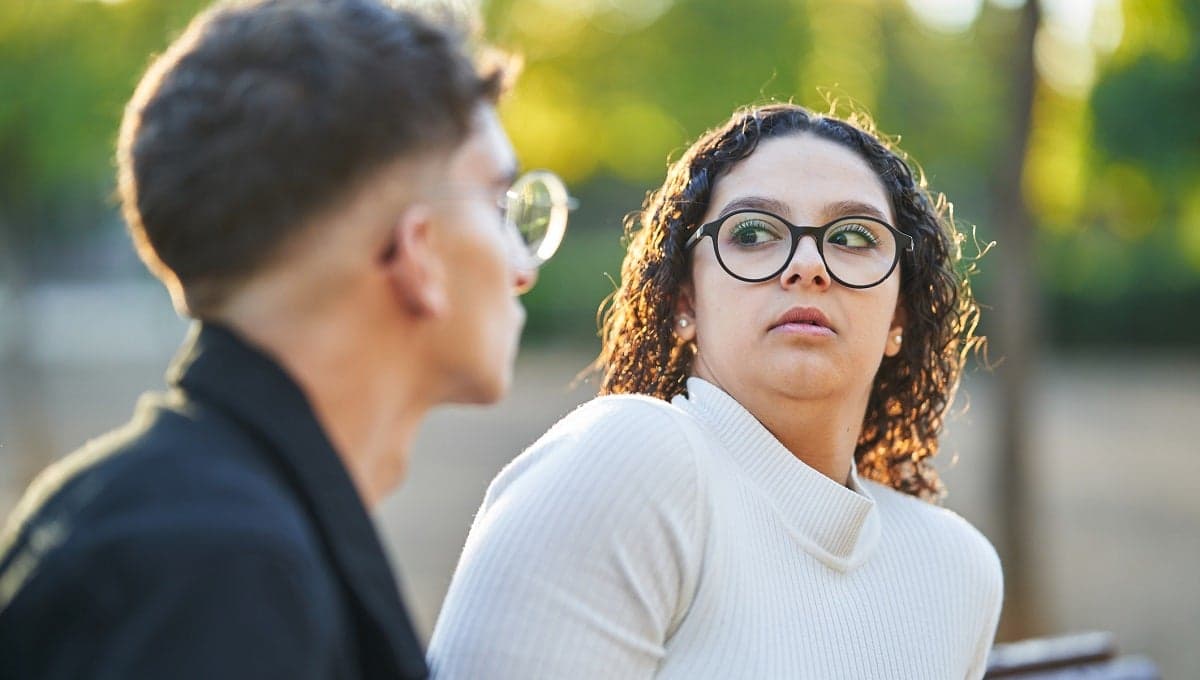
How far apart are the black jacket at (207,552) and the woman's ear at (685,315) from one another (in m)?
1.21

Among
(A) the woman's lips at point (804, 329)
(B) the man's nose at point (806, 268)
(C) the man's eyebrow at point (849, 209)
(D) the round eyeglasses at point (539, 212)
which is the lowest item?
(D) the round eyeglasses at point (539, 212)

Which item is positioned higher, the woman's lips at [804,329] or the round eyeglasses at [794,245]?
the round eyeglasses at [794,245]

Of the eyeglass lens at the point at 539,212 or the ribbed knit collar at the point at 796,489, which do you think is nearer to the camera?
the eyeglass lens at the point at 539,212

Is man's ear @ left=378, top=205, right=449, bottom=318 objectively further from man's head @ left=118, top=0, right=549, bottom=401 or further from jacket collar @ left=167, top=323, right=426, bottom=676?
jacket collar @ left=167, top=323, right=426, bottom=676

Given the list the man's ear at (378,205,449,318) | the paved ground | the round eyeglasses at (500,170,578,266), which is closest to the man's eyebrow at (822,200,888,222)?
the round eyeglasses at (500,170,578,266)

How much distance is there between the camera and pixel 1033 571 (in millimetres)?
5996

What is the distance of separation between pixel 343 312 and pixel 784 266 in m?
1.09

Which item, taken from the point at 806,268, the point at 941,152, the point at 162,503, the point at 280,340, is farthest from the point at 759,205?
the point at 941,152

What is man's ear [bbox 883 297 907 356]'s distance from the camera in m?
2.73

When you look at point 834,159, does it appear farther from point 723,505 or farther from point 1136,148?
point 1136,148

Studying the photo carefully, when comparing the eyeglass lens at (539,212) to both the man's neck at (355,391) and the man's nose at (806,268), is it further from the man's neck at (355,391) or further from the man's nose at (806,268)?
the man's nose at (806,268)

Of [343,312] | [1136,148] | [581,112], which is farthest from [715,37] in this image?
[343,312]

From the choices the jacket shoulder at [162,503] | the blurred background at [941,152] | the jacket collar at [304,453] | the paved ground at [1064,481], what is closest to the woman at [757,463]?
the jacket collar at [304,453]

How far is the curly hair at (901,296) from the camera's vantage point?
101 inches
